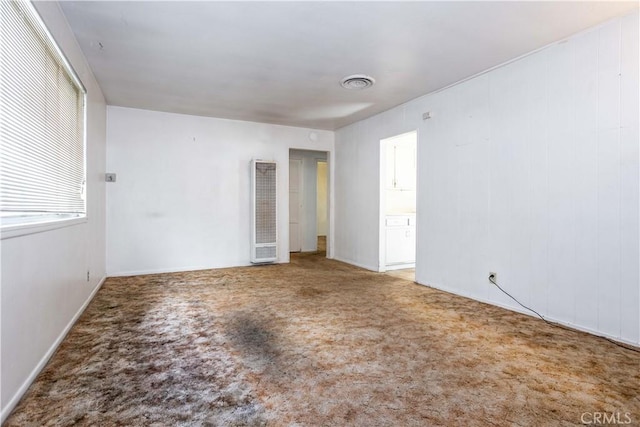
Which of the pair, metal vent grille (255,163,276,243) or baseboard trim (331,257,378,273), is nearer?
baseboard trim (331,257,378,273)

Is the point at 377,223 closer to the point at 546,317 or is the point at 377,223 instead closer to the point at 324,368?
the point at 546,317

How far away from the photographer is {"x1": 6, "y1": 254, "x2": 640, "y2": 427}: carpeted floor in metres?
1.64

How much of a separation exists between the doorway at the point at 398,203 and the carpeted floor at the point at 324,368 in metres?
1.80

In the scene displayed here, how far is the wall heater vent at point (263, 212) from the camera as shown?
18.2 ft

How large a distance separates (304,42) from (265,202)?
313 cm

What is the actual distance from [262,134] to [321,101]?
1642mm

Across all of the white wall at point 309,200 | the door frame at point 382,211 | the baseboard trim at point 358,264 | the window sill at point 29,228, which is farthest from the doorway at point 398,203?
the window sill at point 29,228

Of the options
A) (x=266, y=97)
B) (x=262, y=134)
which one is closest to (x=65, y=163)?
(x=266, y=97)

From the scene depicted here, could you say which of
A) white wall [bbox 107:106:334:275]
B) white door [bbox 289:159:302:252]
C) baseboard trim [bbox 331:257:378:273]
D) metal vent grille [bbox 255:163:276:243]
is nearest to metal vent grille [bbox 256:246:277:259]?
metal vent grille [bbox 255:163:276:243]

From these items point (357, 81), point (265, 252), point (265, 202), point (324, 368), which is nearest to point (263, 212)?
point (265, 202)

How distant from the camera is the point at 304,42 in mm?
2877

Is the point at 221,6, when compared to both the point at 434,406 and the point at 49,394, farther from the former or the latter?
the point at 434,406

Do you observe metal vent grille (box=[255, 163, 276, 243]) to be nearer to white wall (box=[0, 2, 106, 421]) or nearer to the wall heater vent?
the wall heater vent

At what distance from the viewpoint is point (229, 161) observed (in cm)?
556
